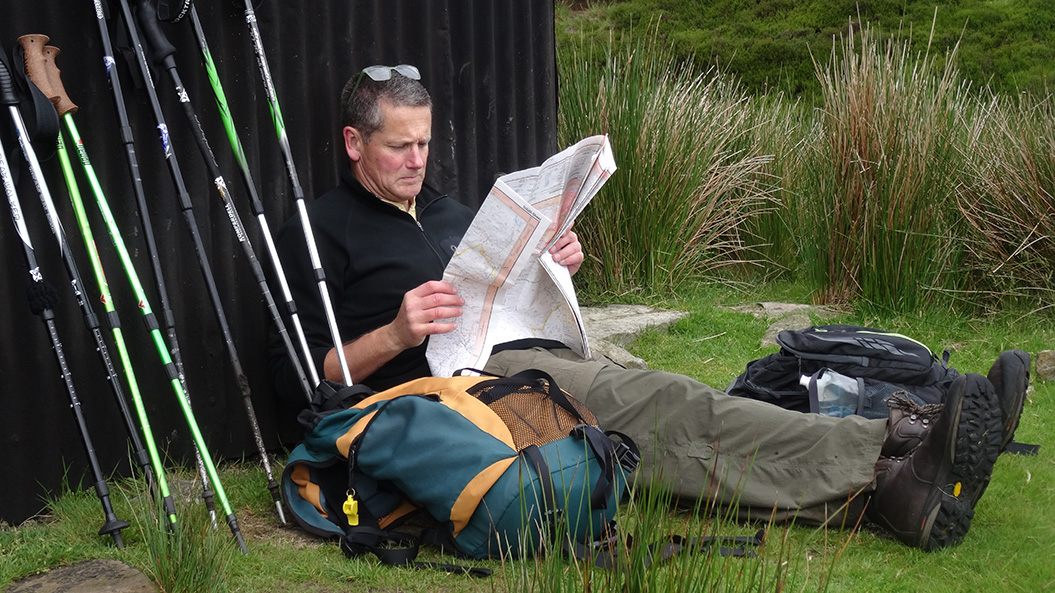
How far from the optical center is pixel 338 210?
126 inches

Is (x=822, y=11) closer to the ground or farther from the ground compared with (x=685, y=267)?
farther from the ground

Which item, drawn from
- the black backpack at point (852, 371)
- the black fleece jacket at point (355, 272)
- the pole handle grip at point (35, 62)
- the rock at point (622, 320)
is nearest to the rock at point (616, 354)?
the rock at point (622, 320)

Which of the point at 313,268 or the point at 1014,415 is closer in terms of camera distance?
the point at 1014,415

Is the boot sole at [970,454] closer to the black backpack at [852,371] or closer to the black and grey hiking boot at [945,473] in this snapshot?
the black and grey hiking boot at [945,473]

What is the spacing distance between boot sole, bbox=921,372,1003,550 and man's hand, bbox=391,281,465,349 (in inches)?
52.4

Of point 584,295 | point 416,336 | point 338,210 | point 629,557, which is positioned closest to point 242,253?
point 338,210

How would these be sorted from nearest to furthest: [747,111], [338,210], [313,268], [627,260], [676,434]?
[676,434], [313,268], [338,210], [627,260], [747,111]

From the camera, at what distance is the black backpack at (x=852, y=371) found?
9.79 feet

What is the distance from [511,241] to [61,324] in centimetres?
131

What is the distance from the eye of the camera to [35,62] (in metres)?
2.61

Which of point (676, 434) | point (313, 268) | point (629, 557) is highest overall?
point (313, 268)

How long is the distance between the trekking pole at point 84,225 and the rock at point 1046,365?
3.65 metres

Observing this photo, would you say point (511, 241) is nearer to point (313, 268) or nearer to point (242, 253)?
point (313, 268)

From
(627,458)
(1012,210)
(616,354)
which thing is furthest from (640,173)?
(627,458)
